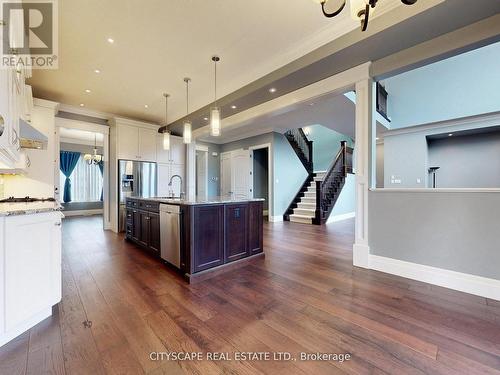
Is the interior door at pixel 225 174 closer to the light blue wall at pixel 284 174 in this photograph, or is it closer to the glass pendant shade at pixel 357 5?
the light blue wall at pixel 284 174

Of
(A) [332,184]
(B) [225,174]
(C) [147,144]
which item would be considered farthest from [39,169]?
(A) [332,184]

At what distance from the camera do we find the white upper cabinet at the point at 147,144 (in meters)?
5.68

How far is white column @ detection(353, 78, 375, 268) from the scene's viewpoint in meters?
2.88

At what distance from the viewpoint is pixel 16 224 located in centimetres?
153

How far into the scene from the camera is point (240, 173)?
299 inches

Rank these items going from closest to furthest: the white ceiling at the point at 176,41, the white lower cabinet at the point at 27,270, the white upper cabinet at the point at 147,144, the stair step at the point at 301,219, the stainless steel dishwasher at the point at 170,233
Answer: the white lower cabinet at the point at 27,270 → the white ceiling at the point at 176,41 → the stainless steel dishwasher at the point at 170,233 → the white upper cabinet at the point at 147,144 → the stair step at the point at 301,219

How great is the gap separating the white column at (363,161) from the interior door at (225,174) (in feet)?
17.8

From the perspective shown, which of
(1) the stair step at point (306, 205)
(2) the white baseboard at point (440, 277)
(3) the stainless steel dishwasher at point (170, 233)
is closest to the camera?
(2) the white baseboard at point (440, 277)

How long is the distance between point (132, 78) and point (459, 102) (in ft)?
23.1

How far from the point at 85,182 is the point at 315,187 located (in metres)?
8.64

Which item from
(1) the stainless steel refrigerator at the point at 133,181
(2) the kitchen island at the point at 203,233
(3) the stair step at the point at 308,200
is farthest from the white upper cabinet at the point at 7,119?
(3) the stair step at the point at 308,200

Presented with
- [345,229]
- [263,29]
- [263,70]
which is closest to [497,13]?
[263,29]

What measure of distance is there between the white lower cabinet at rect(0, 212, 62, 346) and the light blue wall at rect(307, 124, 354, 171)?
9069 mm

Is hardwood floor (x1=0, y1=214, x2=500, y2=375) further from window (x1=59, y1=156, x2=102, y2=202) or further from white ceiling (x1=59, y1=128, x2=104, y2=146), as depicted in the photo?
window (x1=59, y1=156, x2=102, y2=202)
